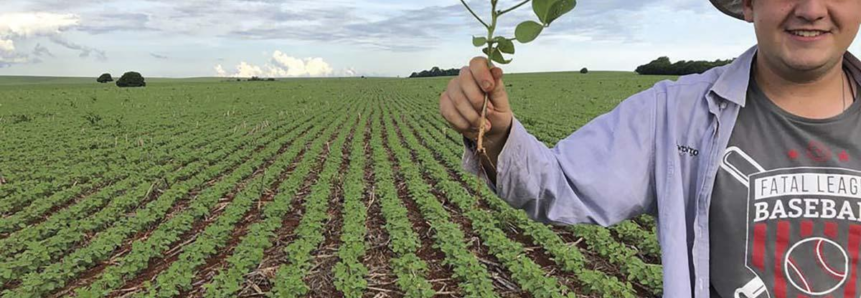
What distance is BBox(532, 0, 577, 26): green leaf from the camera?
1018 mm

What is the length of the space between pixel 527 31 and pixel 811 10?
86 cm

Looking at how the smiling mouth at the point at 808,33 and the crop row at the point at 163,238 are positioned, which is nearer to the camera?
the smiling mouth at the point at 808,33

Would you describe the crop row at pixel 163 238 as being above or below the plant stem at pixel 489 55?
below

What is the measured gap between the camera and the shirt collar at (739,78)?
1.49 m

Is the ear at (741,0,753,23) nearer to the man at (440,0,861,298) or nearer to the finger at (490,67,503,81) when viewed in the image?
the man at (440,0,861,298)

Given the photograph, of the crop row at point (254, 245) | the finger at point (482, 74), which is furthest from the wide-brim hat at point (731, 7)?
the crop row at point (254, 245)

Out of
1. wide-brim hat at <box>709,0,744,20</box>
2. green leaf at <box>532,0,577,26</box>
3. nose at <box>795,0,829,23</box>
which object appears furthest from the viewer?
wide-brim hat at <box>709,0,744,20</box>

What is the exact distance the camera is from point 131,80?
6153cm

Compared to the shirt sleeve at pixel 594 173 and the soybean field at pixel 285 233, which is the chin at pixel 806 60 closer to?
the shirt sleeve at pixel 594 173

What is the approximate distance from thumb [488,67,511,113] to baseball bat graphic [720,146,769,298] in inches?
27.2

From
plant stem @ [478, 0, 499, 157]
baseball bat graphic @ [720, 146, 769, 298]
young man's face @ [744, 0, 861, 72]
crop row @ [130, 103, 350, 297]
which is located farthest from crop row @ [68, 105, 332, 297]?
young man's face @ [744, 0, 861, 72]

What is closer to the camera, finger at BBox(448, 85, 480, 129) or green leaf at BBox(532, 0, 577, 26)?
green leaf at BBox(532, 0, 577, 26)

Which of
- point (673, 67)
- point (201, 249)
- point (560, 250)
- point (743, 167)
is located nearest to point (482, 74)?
point (743, 167)

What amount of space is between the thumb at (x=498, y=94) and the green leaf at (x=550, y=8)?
0.45ft
